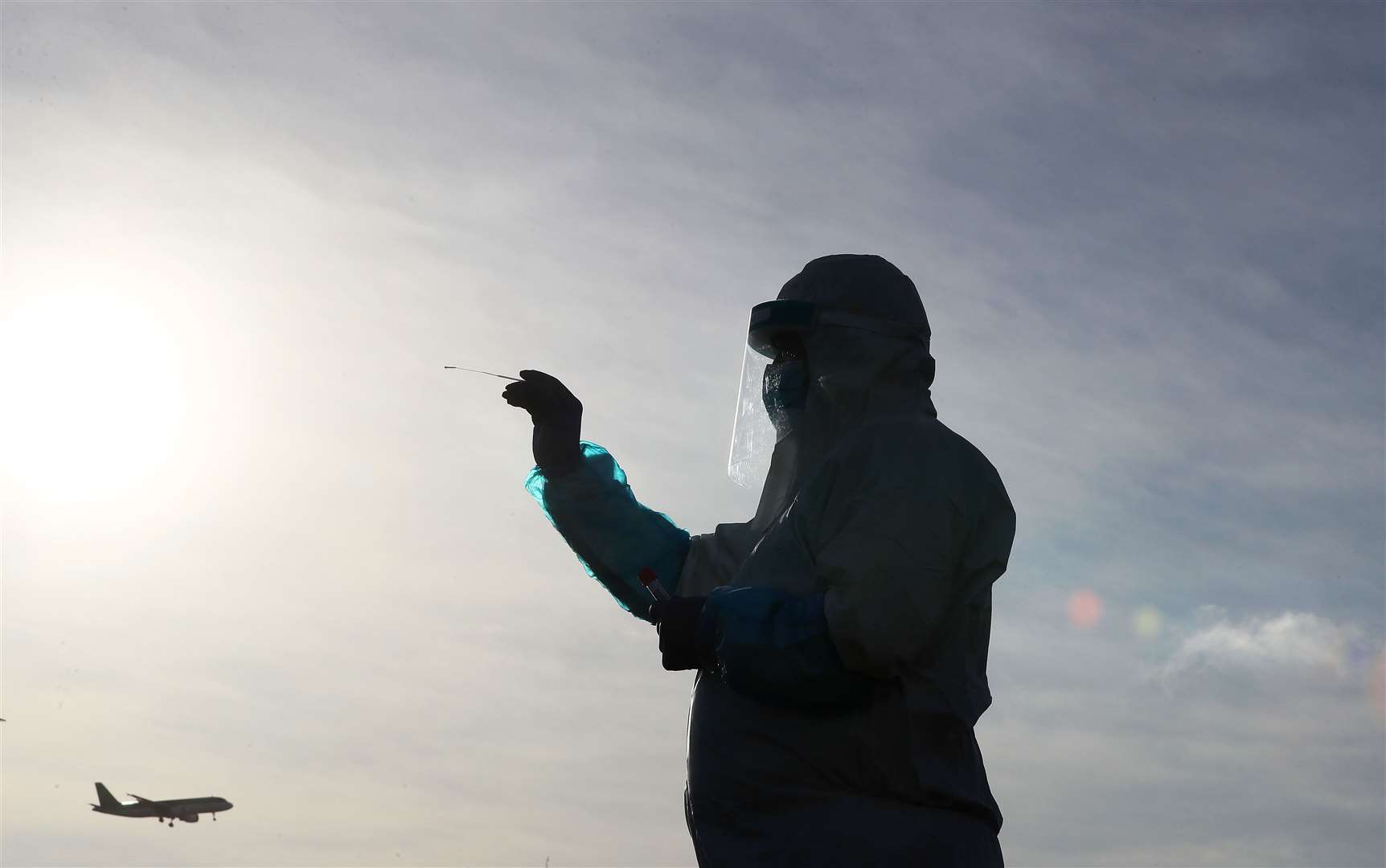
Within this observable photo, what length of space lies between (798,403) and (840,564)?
1466 mm

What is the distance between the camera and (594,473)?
26.6 ft

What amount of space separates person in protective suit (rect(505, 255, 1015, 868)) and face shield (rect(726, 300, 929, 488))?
0.06ft

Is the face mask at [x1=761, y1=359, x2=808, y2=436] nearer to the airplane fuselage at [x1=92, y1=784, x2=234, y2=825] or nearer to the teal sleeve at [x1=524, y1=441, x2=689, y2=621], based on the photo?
the teal sleeve at [x1=524, y1=441, x2=689, y2=621]

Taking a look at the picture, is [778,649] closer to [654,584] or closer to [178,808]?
[654,584]

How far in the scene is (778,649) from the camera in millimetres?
6082

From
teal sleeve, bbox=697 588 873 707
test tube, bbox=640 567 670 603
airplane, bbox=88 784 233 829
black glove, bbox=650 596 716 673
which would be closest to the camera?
teal sleeve, bbox=697 588 873 707

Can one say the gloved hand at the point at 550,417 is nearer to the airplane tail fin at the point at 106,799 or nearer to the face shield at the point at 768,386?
the face shield at the point at 768,386

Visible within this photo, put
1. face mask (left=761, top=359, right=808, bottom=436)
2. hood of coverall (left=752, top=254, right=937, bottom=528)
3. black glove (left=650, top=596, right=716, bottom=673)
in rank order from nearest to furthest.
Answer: black glove (left=650, top=596, right=716, bottom=673), hood of coverall (left=752, top=254, right=937, bottom=528), face mask (left=761, top=359, right=808, bottom=436)

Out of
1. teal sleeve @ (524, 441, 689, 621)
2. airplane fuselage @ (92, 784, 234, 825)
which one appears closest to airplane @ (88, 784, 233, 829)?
airplane fuselage @ (92, 784, 234, 825)

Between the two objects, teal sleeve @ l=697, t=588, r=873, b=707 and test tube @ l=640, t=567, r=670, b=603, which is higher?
test tube @ l=640, t=567, r=670, b=603

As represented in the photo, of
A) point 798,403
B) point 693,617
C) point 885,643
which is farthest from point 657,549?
point 885,643

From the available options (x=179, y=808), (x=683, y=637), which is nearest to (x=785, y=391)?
(x=683, y=637)

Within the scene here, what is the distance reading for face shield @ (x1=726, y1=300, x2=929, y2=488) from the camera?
7152 millimetres

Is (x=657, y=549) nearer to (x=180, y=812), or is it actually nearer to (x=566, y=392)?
(x=566, y=392)
